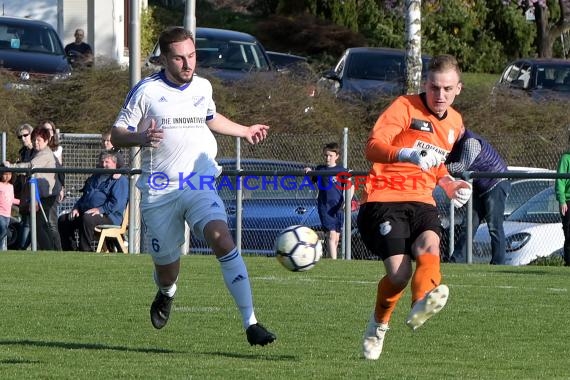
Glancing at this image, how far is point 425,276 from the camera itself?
812 centimetres

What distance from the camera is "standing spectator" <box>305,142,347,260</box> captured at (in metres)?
18.1

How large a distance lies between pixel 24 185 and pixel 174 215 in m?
10.5

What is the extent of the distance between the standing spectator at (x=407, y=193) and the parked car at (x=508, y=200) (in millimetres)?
9362

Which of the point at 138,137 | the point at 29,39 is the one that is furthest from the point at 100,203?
the point at 138,137

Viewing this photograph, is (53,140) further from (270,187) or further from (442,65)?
(442,65)

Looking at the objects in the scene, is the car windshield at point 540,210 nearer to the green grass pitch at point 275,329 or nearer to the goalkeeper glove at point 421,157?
the green grass pitch at point 275,329

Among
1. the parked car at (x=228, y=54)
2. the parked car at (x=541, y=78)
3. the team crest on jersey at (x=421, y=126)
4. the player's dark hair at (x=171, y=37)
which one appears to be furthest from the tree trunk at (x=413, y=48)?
the team crest on jersey at (x=421, y=126)

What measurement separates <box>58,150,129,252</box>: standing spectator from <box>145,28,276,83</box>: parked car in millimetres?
5461

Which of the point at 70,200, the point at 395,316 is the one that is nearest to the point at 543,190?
the point at 70,200

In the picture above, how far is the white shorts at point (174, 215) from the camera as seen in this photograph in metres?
8.68

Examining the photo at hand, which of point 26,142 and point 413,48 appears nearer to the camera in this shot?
point 26,142

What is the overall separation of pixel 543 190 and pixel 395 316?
8221 mm

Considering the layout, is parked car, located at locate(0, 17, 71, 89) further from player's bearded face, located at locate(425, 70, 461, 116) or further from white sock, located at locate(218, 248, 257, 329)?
player's bearded face, located at locate(425, 70, 461, 116)

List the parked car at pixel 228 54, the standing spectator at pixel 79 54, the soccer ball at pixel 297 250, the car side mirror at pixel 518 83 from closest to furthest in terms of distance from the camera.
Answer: the soccer ball at pixel 297 250, the standing spectator at pixel 79 54, the car side mirror at pixel 518 83, the parked car at pixel 228 54
